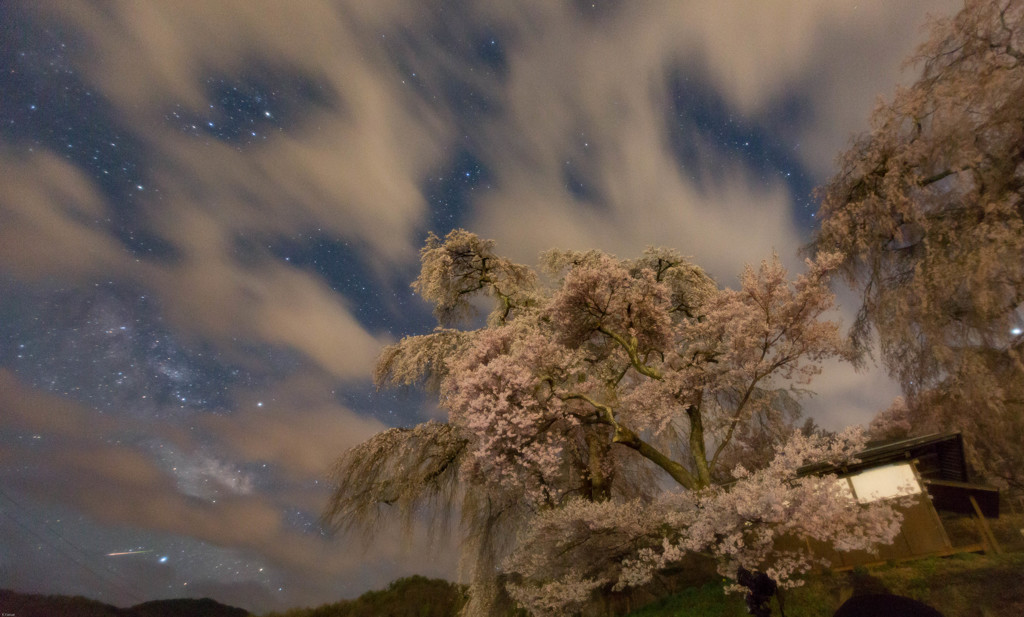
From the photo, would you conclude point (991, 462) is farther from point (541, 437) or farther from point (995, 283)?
point (541, 437)

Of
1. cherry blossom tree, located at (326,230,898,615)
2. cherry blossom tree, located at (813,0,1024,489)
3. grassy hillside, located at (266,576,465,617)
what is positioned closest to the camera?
cherry blossom tree, located at (326,230,898,615)

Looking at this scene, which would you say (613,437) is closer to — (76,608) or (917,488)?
(917,488)

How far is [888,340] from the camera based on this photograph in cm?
1241

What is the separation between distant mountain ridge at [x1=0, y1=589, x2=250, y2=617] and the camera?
12.9m

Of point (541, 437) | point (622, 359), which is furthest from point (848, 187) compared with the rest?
point (541, 437)

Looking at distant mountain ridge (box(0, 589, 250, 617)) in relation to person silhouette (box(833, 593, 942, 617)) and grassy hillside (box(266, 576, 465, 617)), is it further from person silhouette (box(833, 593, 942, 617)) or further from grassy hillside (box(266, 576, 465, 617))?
person silhouette (box(833, 593, 942, 617))

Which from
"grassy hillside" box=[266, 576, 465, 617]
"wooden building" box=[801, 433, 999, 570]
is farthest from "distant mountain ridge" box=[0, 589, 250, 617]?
"wooden building" box=[801, 433, 999, 570]

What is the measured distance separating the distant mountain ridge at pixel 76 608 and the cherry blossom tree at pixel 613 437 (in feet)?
28.7

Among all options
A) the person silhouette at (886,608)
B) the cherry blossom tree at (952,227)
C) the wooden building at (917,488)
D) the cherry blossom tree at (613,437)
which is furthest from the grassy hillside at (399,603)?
the cherry blossom tree at (952,227)

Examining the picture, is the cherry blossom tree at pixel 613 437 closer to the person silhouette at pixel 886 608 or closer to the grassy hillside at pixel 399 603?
the person silhouette at pixel 886 608

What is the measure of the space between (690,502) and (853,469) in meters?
8.23

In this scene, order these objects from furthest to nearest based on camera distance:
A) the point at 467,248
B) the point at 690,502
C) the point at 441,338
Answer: the point at 467,248 < the point at 441,338 < the point at 690,502

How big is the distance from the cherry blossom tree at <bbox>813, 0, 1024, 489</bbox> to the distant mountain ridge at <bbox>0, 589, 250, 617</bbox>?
25.1 meters

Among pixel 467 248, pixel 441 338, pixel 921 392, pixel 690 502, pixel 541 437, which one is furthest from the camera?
pixel 467 248
